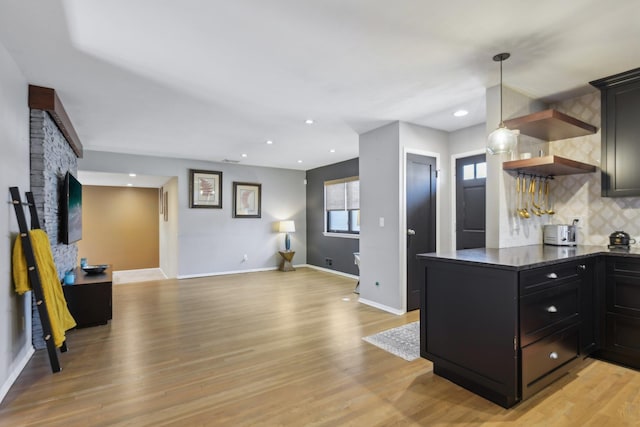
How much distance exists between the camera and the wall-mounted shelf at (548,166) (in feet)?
9.05

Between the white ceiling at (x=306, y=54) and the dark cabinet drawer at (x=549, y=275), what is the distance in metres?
1.61

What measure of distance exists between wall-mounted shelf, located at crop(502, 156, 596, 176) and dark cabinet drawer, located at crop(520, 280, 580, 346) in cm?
101

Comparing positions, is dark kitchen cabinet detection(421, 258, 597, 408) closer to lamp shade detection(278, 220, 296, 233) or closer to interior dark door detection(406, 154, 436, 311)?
interior dark door detection(406, 154, 436, 311)

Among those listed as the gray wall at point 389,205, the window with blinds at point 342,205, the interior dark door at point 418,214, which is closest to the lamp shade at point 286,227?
the window with blinds at point 342,205

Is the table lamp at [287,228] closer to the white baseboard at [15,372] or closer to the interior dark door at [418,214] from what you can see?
the interior dark door at [418,214]

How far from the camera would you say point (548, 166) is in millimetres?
2893

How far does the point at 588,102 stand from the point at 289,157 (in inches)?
187

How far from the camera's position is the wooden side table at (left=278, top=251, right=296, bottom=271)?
753 centimetres

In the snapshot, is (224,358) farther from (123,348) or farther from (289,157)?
(289,157)

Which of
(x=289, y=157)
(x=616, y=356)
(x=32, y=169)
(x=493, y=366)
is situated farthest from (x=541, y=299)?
(x=289, y=157)

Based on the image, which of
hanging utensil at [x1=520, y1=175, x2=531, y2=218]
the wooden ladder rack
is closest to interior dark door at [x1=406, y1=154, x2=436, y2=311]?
hanging utensil at [x1=520, y1=175, x2=531, y2=218]

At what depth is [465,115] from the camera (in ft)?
12.8

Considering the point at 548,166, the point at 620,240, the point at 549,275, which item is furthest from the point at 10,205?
the point at 620,240

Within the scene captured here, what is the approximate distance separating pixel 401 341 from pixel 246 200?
5.23m
